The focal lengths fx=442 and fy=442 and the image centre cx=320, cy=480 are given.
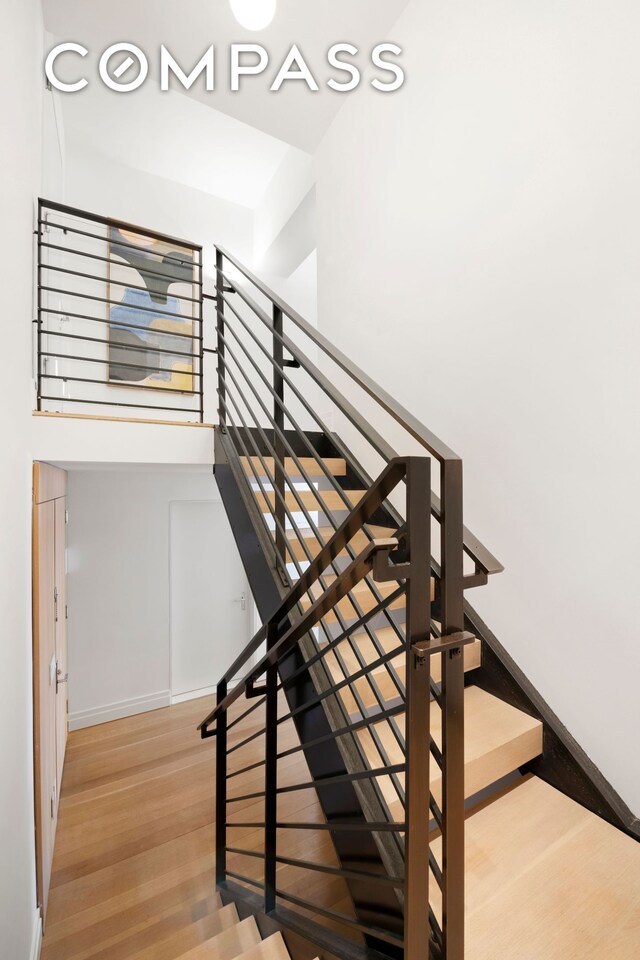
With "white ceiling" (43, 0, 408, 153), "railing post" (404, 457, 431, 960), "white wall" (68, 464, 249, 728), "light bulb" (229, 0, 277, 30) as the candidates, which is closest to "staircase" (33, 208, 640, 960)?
"railing post" (404, 457, 431, 960)

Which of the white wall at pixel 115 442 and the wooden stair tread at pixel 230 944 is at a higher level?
the white wall at pixel 115 442

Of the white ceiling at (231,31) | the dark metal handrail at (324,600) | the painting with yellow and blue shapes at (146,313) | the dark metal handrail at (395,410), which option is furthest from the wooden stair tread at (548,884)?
the white ceiling at (231,31)

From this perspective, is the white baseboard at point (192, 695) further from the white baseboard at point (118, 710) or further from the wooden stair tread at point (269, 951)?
the wooden stair tread at point (269, 951)

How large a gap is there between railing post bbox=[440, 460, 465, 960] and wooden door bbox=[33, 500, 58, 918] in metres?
1.76

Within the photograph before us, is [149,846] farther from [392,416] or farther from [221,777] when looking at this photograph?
[392,416]

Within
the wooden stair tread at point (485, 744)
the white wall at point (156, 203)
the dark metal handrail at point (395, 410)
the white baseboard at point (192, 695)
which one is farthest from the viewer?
the white baseboard at point (192, 695)

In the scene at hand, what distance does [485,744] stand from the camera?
1.40m

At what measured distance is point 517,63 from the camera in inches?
64.7

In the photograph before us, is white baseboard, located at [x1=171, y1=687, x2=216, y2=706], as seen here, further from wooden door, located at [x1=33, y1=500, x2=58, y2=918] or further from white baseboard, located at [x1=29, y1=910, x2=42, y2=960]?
white baseboard, located at [x1=29, y1=910, x2=42, y2=960]

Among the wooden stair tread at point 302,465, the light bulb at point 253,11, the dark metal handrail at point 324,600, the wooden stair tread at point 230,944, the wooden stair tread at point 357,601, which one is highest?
the light bulb at point 253,11

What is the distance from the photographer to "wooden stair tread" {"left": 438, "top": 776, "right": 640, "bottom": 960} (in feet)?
3.34

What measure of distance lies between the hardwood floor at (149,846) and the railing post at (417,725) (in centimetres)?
126

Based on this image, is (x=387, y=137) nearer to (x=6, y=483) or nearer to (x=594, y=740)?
(x=6, y=483)

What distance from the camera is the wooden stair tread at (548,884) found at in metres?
1.02
